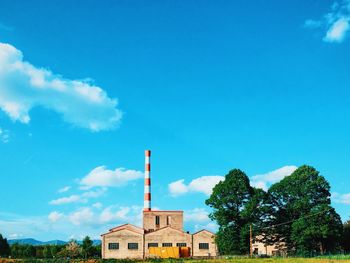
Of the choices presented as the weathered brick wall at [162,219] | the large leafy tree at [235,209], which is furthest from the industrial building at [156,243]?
the large leafy tree at [235,209]

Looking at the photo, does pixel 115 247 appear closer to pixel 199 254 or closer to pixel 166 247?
pixel 166 247

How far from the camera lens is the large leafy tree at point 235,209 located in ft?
185

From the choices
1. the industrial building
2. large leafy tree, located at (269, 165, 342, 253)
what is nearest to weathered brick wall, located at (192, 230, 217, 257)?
the industrial building

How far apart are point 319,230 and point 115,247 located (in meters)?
32.1

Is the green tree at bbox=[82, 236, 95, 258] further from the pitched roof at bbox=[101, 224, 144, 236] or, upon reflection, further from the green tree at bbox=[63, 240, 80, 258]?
the pitched roof at bbox=[101, 224, 144, 236]

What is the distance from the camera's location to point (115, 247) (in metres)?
71.9

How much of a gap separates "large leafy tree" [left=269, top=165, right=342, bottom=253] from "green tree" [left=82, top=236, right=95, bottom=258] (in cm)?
4277

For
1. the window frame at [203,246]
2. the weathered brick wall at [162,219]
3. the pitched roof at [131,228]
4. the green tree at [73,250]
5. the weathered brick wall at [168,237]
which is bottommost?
the green tree at [73,250]

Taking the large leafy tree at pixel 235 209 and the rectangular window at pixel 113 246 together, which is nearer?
the large leafy tree at pixel 235 209

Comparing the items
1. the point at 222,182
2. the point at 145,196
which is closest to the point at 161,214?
the point at 145,196

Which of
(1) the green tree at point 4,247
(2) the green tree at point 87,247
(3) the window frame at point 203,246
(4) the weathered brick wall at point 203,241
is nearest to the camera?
(4) the weathered brick wall at point 203,241

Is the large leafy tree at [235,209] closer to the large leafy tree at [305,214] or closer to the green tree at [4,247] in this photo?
the large leafy tree at [305,214]

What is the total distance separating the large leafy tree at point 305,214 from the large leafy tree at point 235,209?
2.80 meters

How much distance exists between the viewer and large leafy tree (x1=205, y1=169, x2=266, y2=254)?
5641cm
